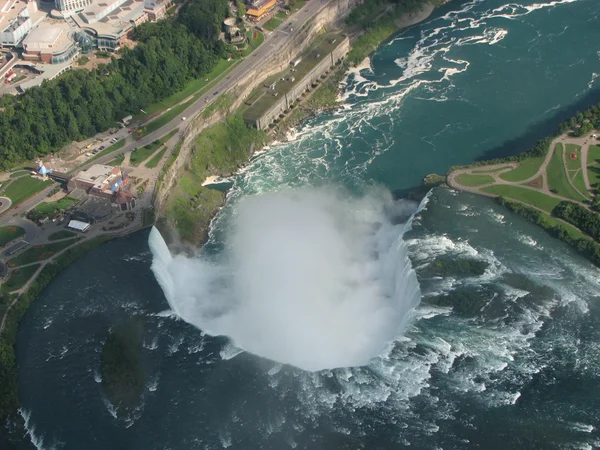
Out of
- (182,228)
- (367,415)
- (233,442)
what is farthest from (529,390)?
(182,228)

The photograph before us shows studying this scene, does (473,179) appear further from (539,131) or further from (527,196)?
(539,131)

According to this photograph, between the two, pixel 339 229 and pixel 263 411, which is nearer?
pixel 263 411

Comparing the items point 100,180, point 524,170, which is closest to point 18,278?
point 100,180

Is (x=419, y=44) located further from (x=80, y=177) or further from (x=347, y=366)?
(x=347, y=366)

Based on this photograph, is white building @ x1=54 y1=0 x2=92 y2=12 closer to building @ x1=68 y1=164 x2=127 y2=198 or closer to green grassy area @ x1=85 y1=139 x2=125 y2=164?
green grassy area @ x1=85 y1=139 x2=125 y2=164

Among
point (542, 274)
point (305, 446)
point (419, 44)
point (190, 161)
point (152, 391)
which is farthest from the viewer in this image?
point (419, 44)

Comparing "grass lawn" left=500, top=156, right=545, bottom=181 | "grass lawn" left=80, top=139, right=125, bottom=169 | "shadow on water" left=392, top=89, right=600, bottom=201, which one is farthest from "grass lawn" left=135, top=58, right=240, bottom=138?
"grass lawn" left=500, top=156, right=545, bottom=181
